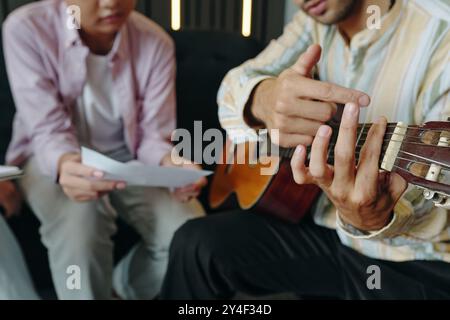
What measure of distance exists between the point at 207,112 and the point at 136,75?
0.13 metres

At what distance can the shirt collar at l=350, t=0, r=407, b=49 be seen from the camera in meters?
0.62

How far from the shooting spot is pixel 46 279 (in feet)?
2.79

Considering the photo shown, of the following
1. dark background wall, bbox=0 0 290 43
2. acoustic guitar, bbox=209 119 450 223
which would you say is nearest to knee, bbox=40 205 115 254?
acoustic guitar, bbox=209 119 450 223

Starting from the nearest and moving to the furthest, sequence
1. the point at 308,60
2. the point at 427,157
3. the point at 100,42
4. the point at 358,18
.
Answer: the point at 427,157, the point at 308,60, the point at 358,18, the point at 100,42


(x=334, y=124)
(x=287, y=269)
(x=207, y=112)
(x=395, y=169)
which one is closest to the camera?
(x=395, y=169)

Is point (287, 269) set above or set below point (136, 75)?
below

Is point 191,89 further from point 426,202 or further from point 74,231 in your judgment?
point 426,202

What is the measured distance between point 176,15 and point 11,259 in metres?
0.46

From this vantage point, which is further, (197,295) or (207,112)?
(207,112)

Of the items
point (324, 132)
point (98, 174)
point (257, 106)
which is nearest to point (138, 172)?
point (98, 174)

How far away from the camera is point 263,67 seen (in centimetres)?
76

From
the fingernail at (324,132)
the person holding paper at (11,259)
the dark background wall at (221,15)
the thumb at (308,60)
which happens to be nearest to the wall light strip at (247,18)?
the dark background wall at (221,15)
